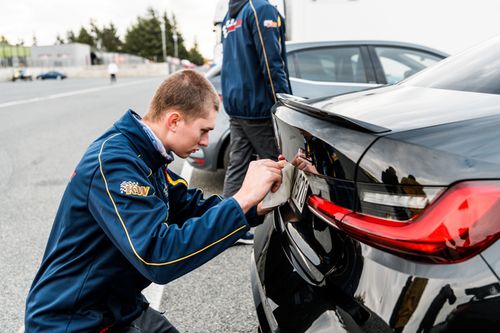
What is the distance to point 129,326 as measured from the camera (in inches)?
68.8

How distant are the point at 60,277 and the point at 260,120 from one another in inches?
83.4

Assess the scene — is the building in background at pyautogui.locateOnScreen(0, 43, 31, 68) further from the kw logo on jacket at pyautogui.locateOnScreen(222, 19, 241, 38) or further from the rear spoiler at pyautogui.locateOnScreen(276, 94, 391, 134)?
the rear spoiler at pyautogui.locateOnScreen(276, 94, 391, 134)

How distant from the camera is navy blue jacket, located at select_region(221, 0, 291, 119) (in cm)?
334

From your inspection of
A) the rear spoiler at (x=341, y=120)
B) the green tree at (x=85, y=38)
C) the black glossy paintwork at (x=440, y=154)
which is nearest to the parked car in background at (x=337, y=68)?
the rear spoiler at (x=341, y=120)

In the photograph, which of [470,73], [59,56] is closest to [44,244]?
[470,73]

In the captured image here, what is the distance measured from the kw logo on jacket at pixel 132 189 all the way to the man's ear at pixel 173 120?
0.27 m

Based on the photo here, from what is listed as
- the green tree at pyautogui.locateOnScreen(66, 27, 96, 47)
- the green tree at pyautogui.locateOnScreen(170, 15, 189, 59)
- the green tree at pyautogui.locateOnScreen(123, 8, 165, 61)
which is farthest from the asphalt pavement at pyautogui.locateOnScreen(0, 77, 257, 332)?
the green tree at pyautogui.locateOnScreen(66, 27, 96, 47)

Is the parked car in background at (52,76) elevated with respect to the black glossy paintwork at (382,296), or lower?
lower

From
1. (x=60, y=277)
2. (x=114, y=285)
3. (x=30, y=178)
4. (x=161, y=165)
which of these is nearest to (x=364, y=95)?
(x=161, y=165)

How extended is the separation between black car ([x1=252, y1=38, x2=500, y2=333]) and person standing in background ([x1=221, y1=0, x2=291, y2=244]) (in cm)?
186

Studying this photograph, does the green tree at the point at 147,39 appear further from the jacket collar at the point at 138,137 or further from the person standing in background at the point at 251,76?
the jacket collar at the point at 138,137

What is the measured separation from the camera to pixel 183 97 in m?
1.65

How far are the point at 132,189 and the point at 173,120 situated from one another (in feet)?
1.06

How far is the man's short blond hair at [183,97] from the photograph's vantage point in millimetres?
1651
